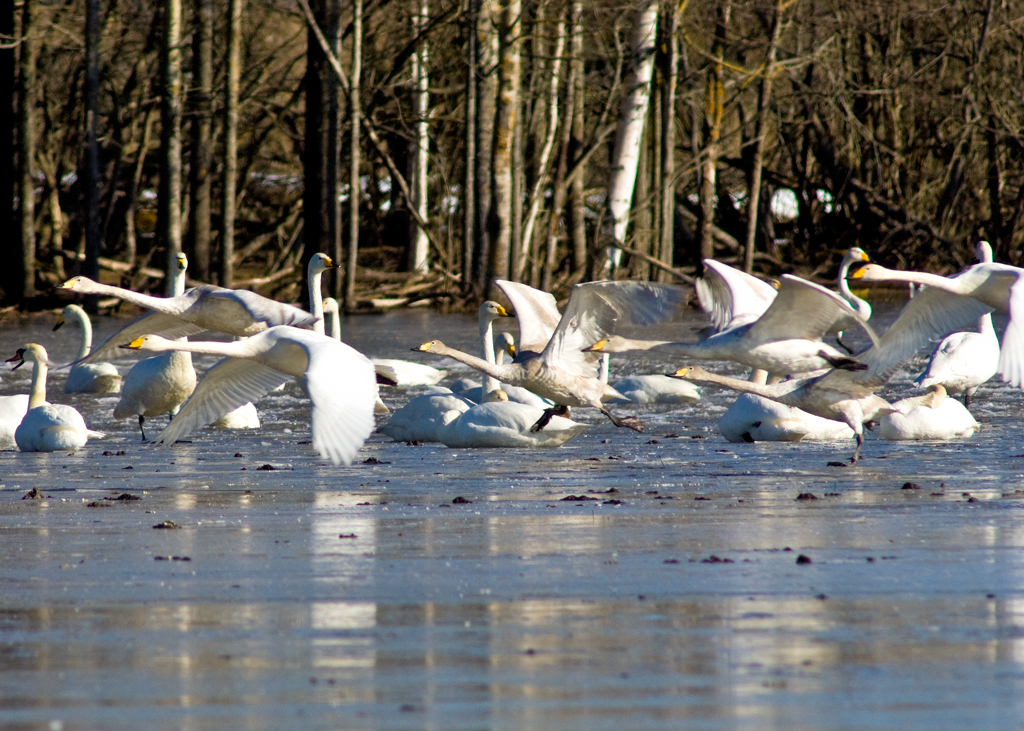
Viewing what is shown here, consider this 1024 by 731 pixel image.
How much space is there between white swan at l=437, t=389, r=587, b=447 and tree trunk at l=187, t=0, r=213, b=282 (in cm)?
1503

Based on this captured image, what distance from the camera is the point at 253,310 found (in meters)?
10.2

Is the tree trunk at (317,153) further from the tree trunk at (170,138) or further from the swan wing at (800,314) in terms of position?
the swan wing at (800,314)

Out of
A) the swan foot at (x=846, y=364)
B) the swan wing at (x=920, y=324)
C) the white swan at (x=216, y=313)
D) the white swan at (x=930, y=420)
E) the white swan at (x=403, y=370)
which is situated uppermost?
the swan wing at (x=920, y=324)

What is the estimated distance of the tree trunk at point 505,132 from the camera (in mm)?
21328

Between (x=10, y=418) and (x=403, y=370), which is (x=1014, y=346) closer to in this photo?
(x=403, y=370)

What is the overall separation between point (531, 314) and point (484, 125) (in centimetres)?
1121

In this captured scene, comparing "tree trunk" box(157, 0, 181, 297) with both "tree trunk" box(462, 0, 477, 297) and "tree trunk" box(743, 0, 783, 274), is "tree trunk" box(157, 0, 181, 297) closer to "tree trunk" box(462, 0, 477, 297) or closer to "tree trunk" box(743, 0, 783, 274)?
"tree trunk" box(462, 0, 477, 297)

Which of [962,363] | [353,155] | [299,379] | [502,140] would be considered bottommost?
[962,363]

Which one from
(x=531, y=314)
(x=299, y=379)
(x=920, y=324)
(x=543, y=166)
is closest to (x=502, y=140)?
(x=543, y=166)

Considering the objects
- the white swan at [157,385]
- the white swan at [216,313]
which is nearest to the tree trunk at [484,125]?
the white swan at [216,313]


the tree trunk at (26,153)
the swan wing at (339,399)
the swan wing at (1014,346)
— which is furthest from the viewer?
the tree trunk at (26,153)

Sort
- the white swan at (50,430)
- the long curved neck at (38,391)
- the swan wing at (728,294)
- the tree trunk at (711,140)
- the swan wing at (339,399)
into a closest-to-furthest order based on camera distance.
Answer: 1. the swan wing at (339,399)
2. the white swan at (50,430)
3. the long curved neck at (38,391)
4. the swan wing at (728,294)
5. the tree trunk at (711,140)

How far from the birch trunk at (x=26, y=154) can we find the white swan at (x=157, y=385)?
12.7 meters

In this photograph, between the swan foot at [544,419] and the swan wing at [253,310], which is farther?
the swan wing at [253,310]
